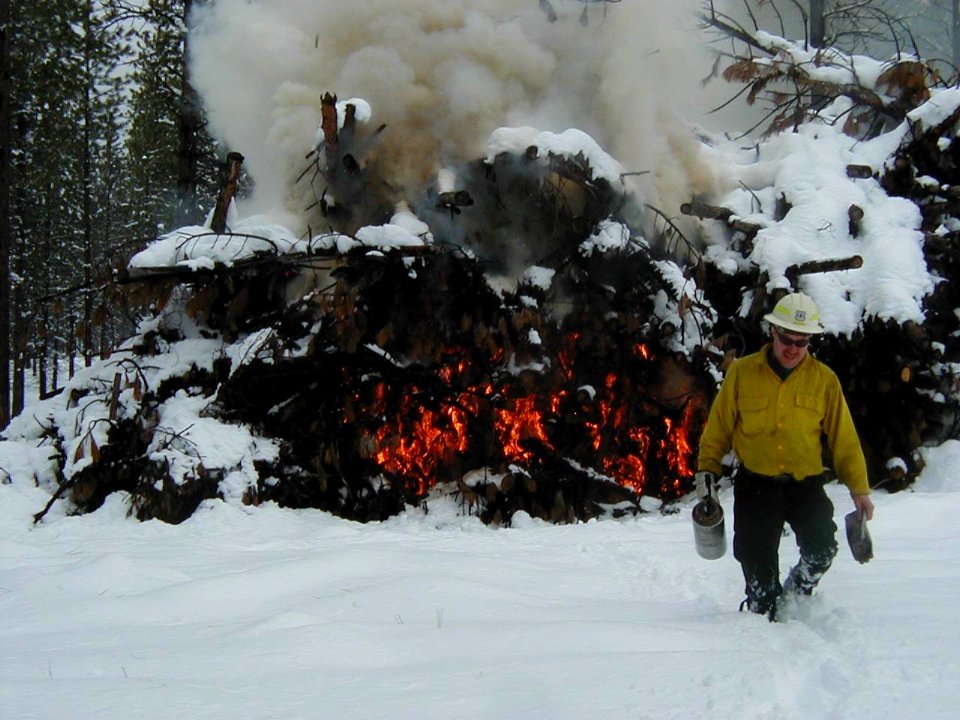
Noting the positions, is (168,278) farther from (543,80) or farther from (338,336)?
(543,80)

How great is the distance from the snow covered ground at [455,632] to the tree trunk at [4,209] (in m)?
8.95

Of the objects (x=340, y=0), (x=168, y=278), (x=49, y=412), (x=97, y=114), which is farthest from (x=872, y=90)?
(x=97, y=114)

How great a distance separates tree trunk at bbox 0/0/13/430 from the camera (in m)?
12.7

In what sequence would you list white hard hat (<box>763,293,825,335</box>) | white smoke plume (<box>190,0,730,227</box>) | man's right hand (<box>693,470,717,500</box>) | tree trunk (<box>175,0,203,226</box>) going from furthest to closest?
tree trunk (<box>175,0,203,226</box>) < white smoke plume (<box>190,0,730,227</box>) < man's right hand (<box>693,470,717,500</box>) < white hard hat (<box>763,293,825,335</box>)

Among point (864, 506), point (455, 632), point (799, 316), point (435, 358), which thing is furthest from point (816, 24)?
point (455, 632)

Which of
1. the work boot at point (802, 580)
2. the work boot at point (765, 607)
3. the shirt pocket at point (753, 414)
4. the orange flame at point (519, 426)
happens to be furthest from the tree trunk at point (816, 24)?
the work boot at point (765, 607)

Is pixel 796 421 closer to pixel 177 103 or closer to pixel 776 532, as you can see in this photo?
pixel 776 532

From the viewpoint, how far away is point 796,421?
11.2ft

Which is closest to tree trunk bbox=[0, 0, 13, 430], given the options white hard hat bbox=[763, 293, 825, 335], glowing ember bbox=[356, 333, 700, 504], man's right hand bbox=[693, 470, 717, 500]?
glowing ember bbox=[356, 333, 700, 504]

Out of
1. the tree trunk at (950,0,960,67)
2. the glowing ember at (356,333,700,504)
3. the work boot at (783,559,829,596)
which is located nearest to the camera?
the work boot at (783,559,829,596)

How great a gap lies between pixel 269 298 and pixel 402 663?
4.99 meters

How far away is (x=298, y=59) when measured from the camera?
8.69m

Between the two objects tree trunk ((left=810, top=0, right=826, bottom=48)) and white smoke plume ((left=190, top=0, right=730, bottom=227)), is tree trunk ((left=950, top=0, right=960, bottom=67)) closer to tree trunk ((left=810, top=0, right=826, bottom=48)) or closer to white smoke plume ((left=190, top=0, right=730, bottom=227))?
tree trunk ((left=810, top=0, right=826, bottom=48))

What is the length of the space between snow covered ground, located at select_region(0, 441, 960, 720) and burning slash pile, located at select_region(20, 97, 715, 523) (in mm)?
1378
